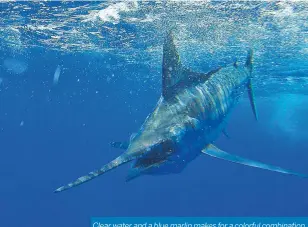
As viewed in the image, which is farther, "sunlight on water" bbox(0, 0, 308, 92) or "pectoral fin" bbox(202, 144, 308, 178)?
"sunlight on water" bbox(0, 0, 308, 92)

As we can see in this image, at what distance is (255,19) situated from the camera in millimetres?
13250

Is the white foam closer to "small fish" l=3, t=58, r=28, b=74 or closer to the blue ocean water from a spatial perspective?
the blue ocean water

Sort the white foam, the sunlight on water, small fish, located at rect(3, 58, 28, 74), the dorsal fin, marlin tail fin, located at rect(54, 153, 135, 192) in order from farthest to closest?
1. small fish, located at rect(3, 58, 28, 74)
2. the white foam
3. the sunlight on water
4. the dorsal fin
5. marlin tail fin, located at rect(54, 153, 135, 192)

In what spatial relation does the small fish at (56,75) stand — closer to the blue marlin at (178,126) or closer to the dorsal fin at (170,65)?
the blue marlin at (178,126)

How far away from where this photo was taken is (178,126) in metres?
4.47

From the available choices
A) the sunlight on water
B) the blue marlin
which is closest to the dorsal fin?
the blue marlin

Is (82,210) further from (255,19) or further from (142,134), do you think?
(142,134)

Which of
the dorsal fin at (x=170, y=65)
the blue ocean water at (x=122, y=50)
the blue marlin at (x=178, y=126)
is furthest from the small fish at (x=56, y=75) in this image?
the dorsal fin at (x=170, y=65)

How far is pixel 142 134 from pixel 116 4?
990 cm

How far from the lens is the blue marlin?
158 inches

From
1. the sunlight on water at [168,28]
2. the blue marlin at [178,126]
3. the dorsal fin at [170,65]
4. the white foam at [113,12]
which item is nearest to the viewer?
the blue marlin at [178,126]

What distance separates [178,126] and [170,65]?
1022 mm

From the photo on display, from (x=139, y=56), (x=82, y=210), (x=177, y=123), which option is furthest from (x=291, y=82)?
(x=82, y=210)

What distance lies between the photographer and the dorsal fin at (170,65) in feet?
15.0
